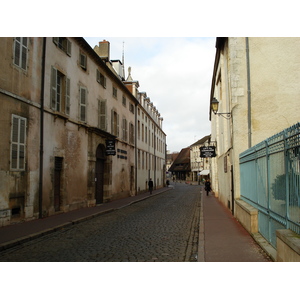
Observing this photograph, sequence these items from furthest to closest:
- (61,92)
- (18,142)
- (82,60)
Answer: (82,60), (61,92), (18,142)

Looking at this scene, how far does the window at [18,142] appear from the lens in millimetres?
10281

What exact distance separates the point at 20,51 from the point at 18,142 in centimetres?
316

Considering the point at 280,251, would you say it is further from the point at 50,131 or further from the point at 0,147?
the point at 50,131

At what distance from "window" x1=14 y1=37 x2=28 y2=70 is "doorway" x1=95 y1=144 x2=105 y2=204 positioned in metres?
8.05

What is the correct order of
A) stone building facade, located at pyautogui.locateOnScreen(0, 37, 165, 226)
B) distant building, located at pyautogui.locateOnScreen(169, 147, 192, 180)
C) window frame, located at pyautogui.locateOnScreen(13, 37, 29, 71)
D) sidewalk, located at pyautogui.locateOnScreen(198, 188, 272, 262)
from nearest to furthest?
1. sidewalk, located at pyautogui.locateOnScreen(198, 188, 272, 262)
2. stone building facade, located at pyautogui.locateOnScreen(0, 37, 165, 226)
3. window frame, located at pyautogui.locateOnScreen(13, 37, 29, 71)
4. distant building, located at pyautogui.locateOnScreen(169, 147, 192, 180)

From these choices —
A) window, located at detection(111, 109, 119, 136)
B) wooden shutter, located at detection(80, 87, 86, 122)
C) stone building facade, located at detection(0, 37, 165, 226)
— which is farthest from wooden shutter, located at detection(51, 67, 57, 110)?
window, located at detection(111, 109, 119, 136)

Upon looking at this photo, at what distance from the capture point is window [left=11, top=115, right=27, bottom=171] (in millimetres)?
10281

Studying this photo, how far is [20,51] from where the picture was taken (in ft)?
35.4

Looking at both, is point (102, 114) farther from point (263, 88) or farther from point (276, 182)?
point (276, 182)

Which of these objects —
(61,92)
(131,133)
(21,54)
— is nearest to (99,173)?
(61,92)

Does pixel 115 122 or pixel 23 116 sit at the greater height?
pixel 115 122

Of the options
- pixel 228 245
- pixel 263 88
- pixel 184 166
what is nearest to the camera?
pixel 228 245

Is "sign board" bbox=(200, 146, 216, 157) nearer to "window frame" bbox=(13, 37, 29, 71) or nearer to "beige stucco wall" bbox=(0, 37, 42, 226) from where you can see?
"beige stucco wall" bbox=(0, 37, 42, 226)

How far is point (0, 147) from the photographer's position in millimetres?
9633
